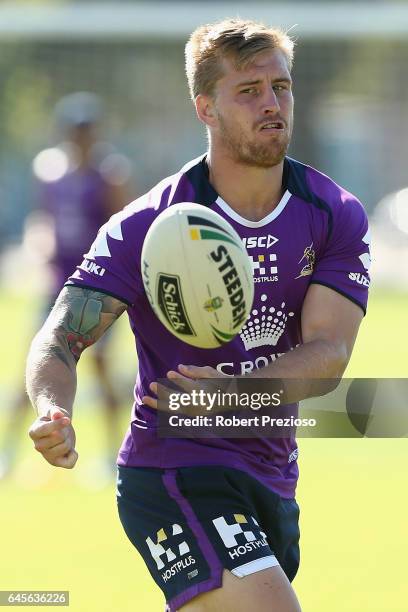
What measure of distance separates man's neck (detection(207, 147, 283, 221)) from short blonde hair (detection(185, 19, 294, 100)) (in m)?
0.32

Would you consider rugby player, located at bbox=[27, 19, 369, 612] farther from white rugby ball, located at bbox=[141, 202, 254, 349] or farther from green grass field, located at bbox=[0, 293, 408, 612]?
green grass field, located at bbox=[0, 293, 408, 612]

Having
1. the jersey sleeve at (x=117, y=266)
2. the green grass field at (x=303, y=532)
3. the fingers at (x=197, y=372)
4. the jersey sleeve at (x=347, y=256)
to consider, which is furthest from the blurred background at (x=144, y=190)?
the fingers at (x=197, y=372)

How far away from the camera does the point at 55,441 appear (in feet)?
12.5

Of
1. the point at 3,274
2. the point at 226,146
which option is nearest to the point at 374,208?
the point at 3,274

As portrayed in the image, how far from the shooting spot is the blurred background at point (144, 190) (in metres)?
7.13

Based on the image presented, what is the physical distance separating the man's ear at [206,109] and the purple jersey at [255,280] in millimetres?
202

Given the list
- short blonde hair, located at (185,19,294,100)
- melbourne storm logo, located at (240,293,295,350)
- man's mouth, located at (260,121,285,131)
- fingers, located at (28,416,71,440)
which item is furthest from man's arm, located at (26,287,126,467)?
short blonde hair, located at (185,19,294,100)

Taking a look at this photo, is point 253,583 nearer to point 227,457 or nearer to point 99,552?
point 227,457

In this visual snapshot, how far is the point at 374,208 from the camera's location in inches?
1340

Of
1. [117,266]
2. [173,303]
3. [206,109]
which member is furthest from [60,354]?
[206,109]

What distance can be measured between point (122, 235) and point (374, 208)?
30.1m

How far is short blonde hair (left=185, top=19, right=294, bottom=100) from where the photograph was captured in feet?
14.9

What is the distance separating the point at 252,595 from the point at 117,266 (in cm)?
130

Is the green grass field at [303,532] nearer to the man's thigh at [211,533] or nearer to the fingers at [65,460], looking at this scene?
the man's thigh at [211,533]
